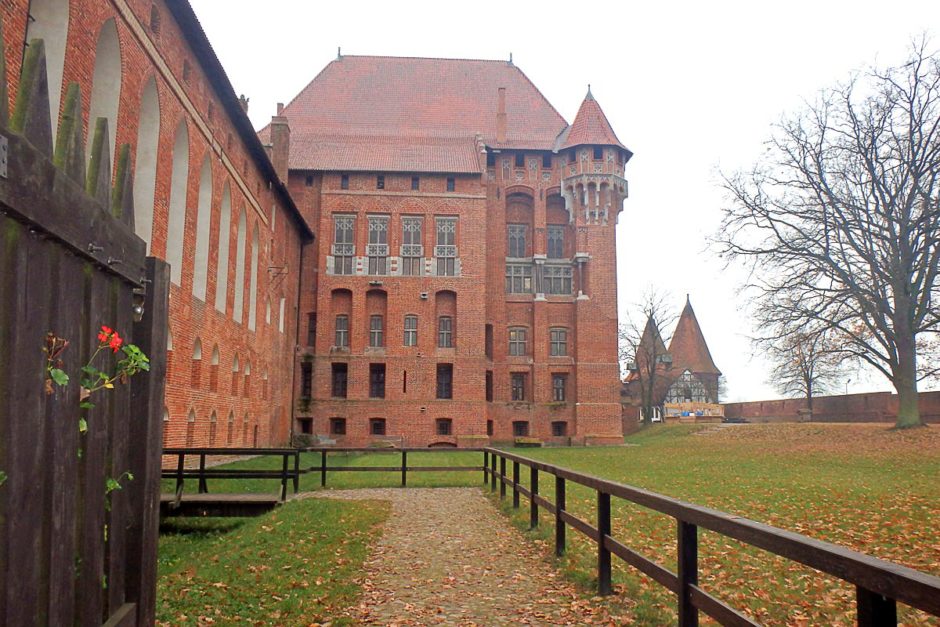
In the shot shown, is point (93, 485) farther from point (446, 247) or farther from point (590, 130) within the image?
point (590, 130)

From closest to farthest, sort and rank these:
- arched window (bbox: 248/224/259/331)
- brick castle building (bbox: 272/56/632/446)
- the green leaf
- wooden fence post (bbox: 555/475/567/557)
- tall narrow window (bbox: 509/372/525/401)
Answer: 1. the green leaf
2. wooden fence post (bbox: 555/475/567/557)
3. arched window (bbox: 248/224/259/331)
4. brick castle building (bbox: 272/56/632/446)
5. tall narrow window (bbox: 509/372/525/401)

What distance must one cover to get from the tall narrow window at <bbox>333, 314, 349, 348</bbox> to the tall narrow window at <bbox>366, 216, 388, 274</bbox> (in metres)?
2.55

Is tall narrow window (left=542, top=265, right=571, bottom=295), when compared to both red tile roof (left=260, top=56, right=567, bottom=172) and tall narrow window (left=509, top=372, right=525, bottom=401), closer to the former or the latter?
tall narrow window (left=509, top=372, right=525, bottom=401)

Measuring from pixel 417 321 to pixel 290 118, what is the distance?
45.2 ft

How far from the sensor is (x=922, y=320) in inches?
1034

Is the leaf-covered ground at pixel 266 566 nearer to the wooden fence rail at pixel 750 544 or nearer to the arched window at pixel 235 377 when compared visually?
the wooden fence rail at pixel 750 544

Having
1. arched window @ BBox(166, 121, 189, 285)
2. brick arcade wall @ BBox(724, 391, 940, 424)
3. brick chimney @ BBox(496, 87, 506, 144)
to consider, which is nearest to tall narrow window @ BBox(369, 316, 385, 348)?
brick chimney @ BBox(496, 87, 506, 144)

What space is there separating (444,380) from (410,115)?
15.3 m

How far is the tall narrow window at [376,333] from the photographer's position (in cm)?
3538

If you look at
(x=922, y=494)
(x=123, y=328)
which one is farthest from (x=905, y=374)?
(x=123, y=328)

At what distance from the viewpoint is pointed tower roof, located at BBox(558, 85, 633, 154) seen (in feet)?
122

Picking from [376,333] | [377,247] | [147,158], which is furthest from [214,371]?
[377,247]

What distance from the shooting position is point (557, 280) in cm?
3838

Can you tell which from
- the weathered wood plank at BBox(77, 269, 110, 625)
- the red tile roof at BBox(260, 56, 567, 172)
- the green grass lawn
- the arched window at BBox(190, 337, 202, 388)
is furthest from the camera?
the red tile roof at BBox(260, 56, 567, 172)
